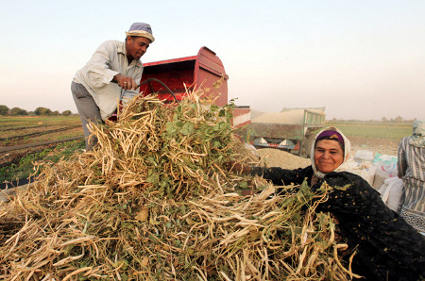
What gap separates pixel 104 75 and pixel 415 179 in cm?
414

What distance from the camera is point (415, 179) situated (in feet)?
8.79

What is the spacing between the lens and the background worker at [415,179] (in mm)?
2533

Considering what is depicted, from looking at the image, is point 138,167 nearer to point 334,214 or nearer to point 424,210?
point 334,214

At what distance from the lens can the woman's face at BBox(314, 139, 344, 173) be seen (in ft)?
5.38

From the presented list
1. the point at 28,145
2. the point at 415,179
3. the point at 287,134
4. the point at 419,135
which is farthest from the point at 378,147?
the point at 28,145

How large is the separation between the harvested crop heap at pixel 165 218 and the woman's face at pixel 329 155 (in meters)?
0.33

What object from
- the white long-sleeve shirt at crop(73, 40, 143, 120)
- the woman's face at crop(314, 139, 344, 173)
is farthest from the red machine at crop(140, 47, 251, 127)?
the woman's face at crop(314, 139, 344, 173)

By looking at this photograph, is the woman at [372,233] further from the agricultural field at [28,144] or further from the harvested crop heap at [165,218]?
the agricultural field at [28,144]

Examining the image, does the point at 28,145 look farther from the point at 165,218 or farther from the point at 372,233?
the point at 372,233

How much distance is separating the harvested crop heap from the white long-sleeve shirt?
70 cm

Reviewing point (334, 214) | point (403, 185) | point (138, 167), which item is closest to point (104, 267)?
point (138, 167)

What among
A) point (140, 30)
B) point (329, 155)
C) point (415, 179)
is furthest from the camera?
point (415, 179)

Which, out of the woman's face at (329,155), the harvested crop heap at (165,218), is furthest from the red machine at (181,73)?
the woman's face at (329,155)

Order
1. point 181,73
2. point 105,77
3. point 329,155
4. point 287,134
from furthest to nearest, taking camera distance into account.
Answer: point 287,134 < point 181,73 < point 105,77 < point 329,155
